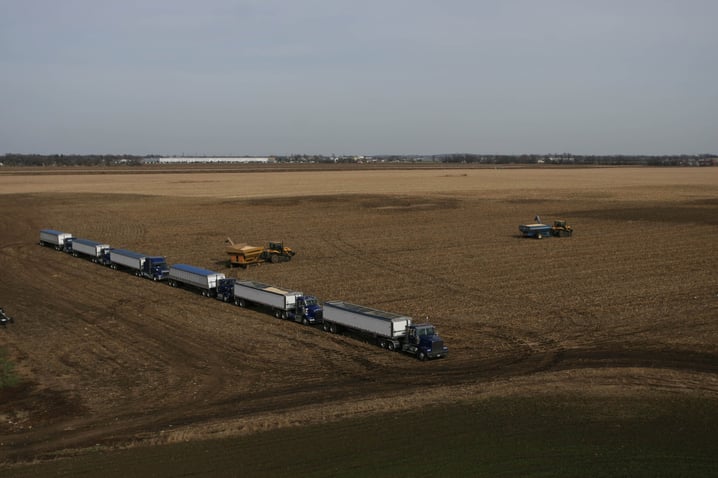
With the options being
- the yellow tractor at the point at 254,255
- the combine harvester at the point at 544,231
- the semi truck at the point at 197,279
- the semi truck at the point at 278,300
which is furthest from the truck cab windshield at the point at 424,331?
the combine harvester at the point at 544,231

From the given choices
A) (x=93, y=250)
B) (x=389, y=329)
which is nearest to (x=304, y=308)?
(x=389, y=329)

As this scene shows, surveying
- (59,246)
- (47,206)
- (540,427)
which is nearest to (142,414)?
(540,427)

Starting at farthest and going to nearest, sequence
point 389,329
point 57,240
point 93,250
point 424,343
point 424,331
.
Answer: point 57,240 → point 93,250 → point 389,329 → point 424,331 → point 424,343

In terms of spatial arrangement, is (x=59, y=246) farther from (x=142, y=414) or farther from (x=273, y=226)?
(x=142, y=414)

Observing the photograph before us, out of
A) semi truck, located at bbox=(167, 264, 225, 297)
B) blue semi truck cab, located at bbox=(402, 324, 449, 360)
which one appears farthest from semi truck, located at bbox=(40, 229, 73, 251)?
blue semi truck cab, located at bbox=(402, 324, 449, 360)

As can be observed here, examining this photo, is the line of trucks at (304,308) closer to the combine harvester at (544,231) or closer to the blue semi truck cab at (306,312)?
the blue semi truck cab at (306,312)

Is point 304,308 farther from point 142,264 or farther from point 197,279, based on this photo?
point 142,264

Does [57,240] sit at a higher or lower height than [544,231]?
lower
